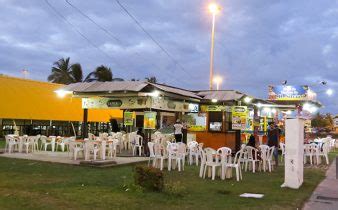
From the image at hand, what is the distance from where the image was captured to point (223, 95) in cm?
2164

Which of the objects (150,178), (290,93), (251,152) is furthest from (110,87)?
(290,93)

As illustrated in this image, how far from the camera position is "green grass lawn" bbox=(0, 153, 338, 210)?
7.91 m

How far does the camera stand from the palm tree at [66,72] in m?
46.9

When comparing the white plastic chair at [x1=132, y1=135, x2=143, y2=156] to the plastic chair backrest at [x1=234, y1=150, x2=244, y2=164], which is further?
the white plastic chair at [x1=132, y1=135, x2=143, y2=156]

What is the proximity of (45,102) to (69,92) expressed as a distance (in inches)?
415

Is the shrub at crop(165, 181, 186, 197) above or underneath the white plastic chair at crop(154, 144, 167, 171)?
underneath

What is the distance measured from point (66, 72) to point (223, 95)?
96.1 feet

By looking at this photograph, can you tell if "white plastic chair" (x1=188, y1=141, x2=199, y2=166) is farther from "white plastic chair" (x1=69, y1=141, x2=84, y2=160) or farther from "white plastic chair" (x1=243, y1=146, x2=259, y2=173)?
"white plastic chair" (x1=69, y1=141, x2=84, y2=160)

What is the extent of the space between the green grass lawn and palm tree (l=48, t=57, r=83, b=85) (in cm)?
3396

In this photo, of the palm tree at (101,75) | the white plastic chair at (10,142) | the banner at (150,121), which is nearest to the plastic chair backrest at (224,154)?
the banner at (150,121)

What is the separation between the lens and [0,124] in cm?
3028

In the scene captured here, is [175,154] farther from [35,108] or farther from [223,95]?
[35,108]

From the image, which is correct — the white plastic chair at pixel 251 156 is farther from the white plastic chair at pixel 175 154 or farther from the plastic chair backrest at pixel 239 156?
the white plastic chair at pixel 175 154

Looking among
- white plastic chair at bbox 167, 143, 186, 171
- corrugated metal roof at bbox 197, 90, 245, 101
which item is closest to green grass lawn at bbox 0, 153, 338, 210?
white plastic chair at bbox 167, 143, 186, 171
